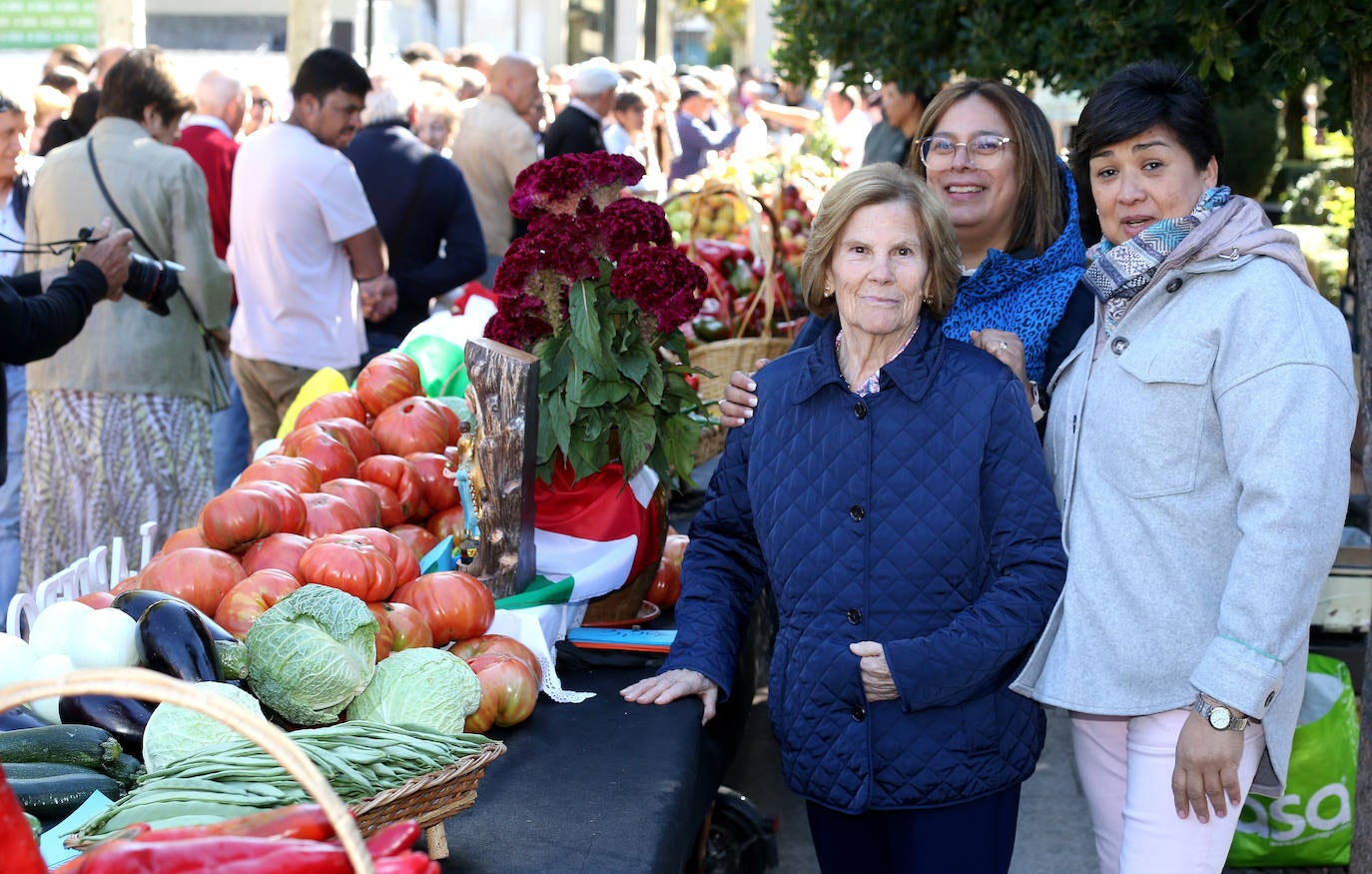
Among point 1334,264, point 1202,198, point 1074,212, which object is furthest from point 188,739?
point 1334,264

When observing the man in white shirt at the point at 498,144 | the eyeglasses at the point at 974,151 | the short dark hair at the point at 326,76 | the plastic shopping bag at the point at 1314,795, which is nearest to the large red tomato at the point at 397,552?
the eyeglasses at the point at 974,151

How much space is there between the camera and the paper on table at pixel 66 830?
1771 millimetres

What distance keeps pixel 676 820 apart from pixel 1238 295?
1.22m

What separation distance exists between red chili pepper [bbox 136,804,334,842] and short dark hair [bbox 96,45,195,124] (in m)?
4.22

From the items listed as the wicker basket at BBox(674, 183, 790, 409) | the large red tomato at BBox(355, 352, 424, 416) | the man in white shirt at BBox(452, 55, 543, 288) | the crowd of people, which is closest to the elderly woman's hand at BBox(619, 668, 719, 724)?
the crowd of people

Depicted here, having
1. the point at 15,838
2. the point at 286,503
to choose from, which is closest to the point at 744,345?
the point at 286,503

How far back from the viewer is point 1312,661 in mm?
3818

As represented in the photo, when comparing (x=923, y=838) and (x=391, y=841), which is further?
(x=923, y=838)

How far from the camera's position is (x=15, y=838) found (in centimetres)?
116

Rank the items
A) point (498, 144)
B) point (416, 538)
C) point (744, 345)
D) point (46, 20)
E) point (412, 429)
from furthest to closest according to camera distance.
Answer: point (46, 20) < point (498, 144) < point (744, 345) < point (412, 429) < point (416, 538)

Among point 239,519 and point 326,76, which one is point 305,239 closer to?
point 326,76

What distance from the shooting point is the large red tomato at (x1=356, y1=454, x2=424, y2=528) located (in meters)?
3.23

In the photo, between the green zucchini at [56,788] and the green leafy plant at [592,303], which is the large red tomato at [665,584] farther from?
the green zucchini at [56,788]

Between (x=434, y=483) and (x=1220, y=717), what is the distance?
195 centimetres
